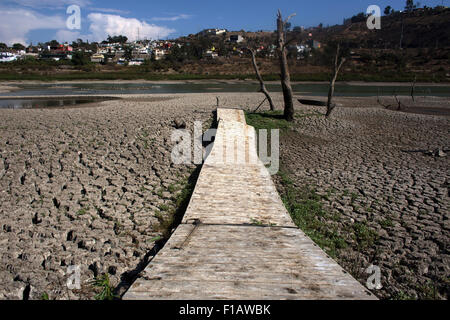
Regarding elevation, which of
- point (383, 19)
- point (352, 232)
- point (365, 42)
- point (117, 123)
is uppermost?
point (383, 19)

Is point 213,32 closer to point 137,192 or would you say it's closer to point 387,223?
point 137,192

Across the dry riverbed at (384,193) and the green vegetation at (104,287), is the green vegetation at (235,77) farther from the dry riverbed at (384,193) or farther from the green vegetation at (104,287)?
the green vegetation at (104,287)

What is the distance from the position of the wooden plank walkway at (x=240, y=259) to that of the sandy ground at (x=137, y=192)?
2.54ft

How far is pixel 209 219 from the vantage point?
4387 millimetres

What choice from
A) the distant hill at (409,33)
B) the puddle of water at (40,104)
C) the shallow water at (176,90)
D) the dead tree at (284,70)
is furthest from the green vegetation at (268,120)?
the distant hill at (409,33)

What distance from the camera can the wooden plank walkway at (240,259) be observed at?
2.76 m

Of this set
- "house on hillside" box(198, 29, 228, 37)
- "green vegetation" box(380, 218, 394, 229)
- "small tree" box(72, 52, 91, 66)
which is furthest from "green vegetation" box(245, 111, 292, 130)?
"house on hillside" box(198, 29, 228, 37)

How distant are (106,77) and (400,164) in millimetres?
44083

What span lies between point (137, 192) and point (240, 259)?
352 centimetres

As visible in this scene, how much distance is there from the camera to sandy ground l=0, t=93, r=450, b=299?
3.93m

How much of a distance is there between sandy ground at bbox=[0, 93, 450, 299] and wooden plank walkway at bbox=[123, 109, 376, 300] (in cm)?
77

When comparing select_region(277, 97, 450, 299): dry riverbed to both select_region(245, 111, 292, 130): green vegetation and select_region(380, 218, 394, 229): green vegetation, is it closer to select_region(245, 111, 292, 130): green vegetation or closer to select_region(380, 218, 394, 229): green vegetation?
select_region(380, 218, 394, 229): green vegetation
